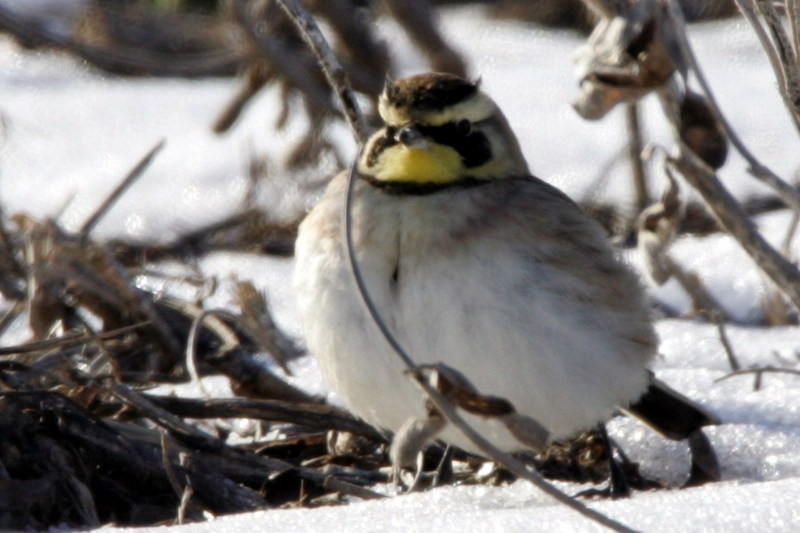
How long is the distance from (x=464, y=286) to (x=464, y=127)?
0.54m

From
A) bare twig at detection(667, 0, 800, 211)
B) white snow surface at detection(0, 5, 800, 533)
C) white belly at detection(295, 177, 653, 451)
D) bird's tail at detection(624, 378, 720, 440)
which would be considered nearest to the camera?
white snow surface at detection(0, 5, 800, 533)

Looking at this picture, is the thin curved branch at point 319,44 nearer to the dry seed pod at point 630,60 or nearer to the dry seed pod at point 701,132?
the dry seed pod at point 630,60

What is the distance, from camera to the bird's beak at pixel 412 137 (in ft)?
13.1

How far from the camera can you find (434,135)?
415cm

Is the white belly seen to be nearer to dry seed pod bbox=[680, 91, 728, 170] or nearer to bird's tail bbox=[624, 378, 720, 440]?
bird's tail bbox=[624, 378, 720, 440]

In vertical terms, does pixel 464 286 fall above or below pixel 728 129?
below

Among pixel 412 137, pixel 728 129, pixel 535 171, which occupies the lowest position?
pixel 535 171

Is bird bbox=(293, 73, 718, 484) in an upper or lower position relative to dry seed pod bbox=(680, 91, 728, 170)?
lower

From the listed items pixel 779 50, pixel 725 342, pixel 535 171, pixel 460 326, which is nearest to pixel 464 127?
pixel 460 326

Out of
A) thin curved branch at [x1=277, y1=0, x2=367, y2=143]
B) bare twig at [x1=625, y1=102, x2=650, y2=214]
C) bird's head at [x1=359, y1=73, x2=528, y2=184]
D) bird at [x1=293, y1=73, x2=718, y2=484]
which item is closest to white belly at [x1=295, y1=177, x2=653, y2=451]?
bird at [x1=293, y1=73, x2=718, y2=484]

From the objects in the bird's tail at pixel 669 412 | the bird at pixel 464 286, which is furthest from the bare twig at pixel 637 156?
the bird at pixel 464 286

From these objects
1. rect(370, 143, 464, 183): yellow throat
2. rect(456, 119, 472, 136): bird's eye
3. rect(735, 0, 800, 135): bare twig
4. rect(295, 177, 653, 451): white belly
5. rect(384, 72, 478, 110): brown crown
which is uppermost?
rect(735, 0, 800, 135): bare twig

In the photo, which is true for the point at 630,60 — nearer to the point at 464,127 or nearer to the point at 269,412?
the point at 464,127

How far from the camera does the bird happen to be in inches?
154
